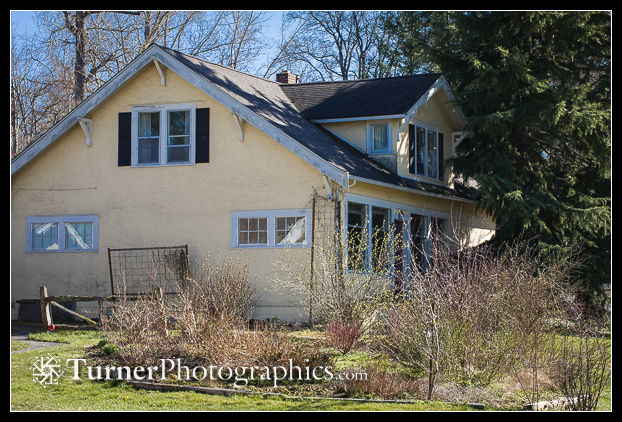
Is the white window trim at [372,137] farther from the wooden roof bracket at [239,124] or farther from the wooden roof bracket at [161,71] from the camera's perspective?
the wooden roof bracket at [161,71]

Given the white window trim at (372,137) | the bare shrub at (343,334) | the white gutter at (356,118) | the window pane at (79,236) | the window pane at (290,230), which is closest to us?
the bare shrub at (343,334)

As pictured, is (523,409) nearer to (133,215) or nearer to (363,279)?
(363,279)

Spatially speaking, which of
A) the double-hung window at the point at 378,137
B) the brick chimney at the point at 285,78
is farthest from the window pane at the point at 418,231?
the brick chimney at the point at 285,78

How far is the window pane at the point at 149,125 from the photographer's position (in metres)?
18.7

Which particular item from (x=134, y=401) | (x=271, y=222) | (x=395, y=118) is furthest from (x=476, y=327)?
(x=395, y=118)

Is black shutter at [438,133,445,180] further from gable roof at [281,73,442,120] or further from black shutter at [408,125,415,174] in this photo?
gable roof at [281,73,442,120]

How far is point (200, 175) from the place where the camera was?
18.1 metres

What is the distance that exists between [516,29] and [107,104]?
981 cm

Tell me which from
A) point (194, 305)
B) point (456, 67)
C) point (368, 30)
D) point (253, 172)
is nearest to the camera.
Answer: point (194, 305)

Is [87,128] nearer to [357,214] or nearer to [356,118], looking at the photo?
[356,118]

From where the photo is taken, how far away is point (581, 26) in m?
18.3

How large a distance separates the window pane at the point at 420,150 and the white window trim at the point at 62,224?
26.9 feet

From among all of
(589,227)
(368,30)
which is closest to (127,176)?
(589,227)

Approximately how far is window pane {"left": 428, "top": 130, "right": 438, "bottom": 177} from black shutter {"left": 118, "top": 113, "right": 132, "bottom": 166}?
7.87 metres
